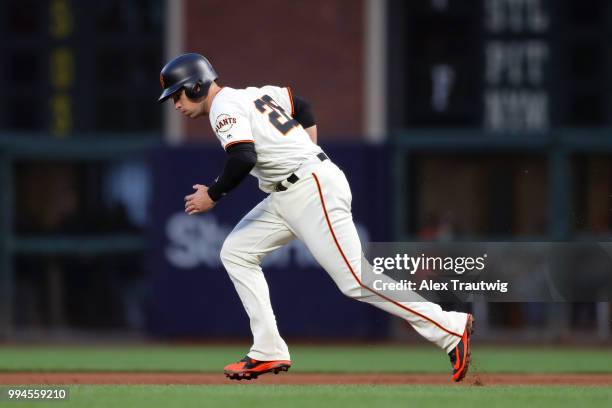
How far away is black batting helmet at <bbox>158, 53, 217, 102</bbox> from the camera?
22.9 feet

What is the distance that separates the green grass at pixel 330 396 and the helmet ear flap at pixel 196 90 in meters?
1.62

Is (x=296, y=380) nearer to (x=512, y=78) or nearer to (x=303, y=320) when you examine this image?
(x=303, y=320)

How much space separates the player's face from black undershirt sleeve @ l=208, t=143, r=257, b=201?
435 mm

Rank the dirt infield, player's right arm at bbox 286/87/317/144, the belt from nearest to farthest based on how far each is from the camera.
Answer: the belt, player's right arm at bbox 286/87/317/144, the dirt infield

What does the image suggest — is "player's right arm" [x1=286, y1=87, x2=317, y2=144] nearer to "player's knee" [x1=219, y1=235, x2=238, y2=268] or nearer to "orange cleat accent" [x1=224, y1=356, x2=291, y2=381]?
"player's knee" [x1=219, y1=235, x2=238, y2=268]

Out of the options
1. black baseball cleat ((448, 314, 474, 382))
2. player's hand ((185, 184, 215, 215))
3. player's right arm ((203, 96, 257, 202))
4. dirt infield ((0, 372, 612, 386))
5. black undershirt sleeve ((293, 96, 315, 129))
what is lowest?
dirt infield ((0, 372, 612, 386))

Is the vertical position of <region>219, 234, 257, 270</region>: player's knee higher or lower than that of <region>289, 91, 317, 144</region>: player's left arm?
lower

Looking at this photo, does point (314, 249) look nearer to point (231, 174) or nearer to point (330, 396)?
point (231, 174)

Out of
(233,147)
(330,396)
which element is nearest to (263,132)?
(233,147)

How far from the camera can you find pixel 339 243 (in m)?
6.84

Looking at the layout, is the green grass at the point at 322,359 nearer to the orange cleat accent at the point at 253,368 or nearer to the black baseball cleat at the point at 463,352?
the orange cleat accent at the point at 253,368

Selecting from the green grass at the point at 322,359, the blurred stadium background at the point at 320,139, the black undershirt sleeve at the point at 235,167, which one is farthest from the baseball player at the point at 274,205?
the blurred stadium background at the point at 320,139

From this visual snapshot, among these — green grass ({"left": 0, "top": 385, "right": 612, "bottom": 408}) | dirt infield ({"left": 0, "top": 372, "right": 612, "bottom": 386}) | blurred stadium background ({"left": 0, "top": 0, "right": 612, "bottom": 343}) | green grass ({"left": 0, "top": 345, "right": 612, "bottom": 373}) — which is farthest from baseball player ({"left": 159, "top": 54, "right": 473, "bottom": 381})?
blurred stadium background ({"left": 0, "top": 0, "right": 612, "bottom": 343})

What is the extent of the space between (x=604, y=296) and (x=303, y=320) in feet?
12.2
